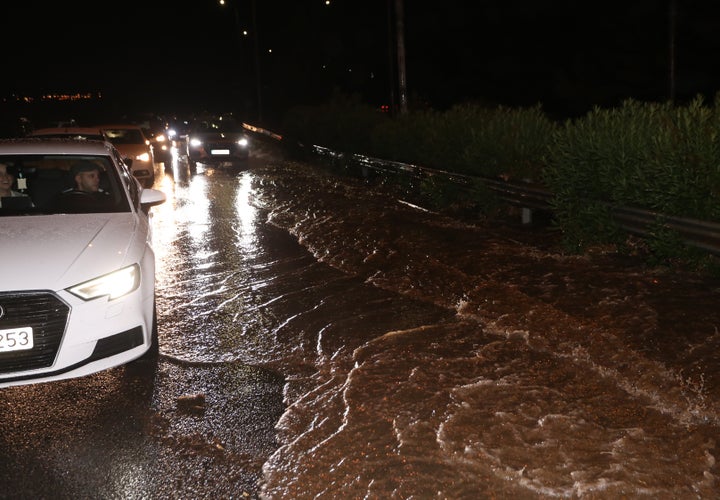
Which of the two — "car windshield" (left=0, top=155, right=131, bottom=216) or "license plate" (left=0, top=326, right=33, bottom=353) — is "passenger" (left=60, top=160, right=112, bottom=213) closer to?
"car windshield" (left=0, top=155, right=131, bottom=216)

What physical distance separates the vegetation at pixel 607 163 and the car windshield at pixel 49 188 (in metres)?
5.85

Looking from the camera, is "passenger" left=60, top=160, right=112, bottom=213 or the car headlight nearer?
the car headlight

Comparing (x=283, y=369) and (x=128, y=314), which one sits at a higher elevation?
(x=128, y=314)

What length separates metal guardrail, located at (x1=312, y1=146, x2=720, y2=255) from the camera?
7980mm

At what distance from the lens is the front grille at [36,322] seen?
4.89m

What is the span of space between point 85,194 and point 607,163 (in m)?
6.33

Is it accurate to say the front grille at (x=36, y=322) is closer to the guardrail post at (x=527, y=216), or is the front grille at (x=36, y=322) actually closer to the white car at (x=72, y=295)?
the white car at (x=72, y=295)

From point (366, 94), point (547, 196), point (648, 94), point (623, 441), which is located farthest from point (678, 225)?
point (366, 94)

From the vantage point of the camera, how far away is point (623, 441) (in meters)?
4.57

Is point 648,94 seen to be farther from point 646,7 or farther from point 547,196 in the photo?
point 547,196

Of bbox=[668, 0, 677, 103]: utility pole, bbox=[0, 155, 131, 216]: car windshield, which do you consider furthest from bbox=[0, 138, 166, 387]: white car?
bbox=[668, 0, 677, 103]: utility pole

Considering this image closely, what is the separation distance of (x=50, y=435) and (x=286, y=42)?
196 feet

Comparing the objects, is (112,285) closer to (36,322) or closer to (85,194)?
(36,322)

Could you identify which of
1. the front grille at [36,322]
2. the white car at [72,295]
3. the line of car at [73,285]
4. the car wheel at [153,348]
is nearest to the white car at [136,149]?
the line of car at [73,285]
